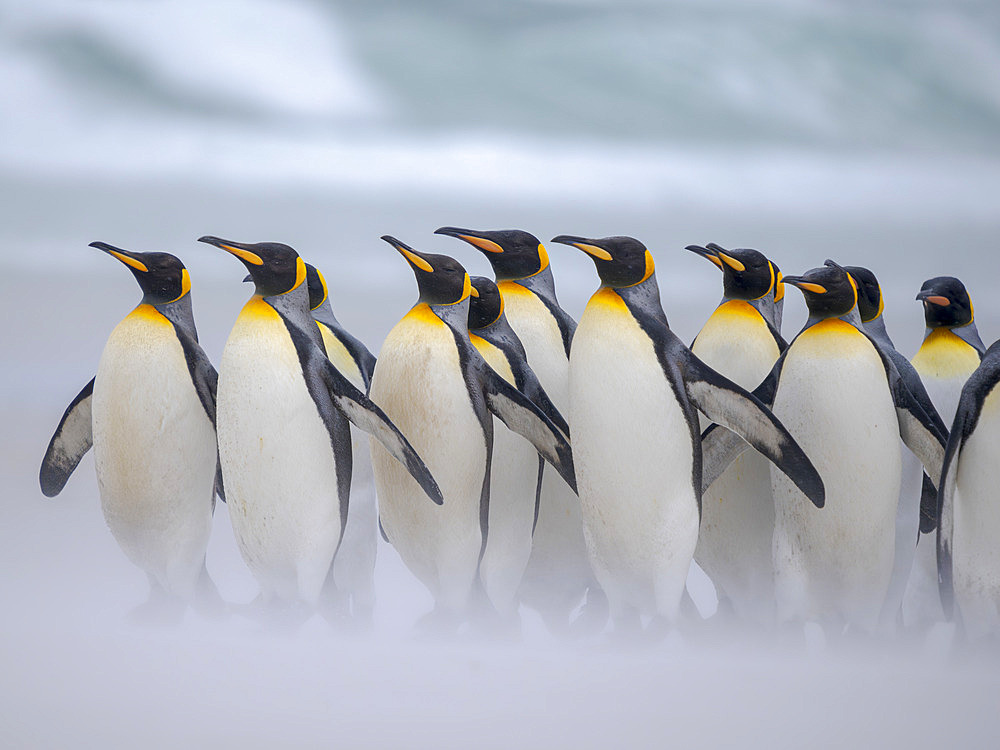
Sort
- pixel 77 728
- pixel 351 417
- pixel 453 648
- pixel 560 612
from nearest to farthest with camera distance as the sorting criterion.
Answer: pixel 77 728
pixel 453 648
pixel 351 417
pixel 560 612

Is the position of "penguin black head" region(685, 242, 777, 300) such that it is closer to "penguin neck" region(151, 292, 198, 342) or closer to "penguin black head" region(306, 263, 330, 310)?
"penguin black head" region(306, 263, 330, 310)

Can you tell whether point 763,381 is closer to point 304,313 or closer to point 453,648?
point 453,648

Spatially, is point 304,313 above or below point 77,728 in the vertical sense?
above

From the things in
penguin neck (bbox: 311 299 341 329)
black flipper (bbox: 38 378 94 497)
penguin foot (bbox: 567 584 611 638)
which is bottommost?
penguin foot (bbox: 567 584 611 638)

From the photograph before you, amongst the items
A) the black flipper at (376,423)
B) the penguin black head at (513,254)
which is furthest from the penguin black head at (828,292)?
the black flipper at (376,423)

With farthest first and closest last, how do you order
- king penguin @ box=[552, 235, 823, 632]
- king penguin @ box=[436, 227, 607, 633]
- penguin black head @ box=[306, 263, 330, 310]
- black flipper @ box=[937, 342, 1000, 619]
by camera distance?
penguin black head @ box=[306, 263, 330, 310] → king penguin @ box=[436, 227, 607, 633] → black flipper @ box=[937, 342, 1000, 619] → king penguin @ box=[552, 235, 823, 632]

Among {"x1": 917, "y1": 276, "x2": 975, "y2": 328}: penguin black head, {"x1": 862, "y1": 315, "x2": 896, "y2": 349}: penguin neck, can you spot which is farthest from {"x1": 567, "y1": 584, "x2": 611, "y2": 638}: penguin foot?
{"x1": 917, "y1": 276, "x2": 975, "y2": 328}: penguin black head

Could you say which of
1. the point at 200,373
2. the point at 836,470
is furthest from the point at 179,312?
the point at 836,470

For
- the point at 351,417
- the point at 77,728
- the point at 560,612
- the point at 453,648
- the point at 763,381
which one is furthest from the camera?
the point at 560,612

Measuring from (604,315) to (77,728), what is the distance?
1383 mm

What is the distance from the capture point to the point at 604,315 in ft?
7.29

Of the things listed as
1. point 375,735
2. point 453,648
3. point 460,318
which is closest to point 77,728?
point 375,735

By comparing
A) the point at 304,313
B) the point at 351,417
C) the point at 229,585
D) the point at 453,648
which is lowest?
the point at 229,585

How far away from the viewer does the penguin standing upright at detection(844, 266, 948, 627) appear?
2484mm
